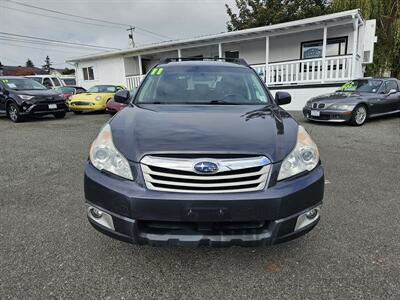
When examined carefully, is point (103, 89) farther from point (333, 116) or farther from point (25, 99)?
point (333, 116)

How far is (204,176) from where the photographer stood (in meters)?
1.83

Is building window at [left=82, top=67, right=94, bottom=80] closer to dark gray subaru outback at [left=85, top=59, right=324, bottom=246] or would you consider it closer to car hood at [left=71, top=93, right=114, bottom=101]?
car hood at [left=71, top=93, right=114, bottom=101]

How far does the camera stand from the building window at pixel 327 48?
13.7 metres

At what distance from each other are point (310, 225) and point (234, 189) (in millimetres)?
652

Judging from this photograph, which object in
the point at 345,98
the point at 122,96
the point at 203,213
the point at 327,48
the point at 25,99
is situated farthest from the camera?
the point at 327,48

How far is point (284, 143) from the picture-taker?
2057 mm

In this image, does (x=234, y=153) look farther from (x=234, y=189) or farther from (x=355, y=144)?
(x=355, y=144)

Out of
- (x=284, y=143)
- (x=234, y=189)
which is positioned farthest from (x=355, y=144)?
(x=234, y=189)

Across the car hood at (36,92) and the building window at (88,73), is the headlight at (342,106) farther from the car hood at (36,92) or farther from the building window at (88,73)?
the building window at (88,73)

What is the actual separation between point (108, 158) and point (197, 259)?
3.43 ft

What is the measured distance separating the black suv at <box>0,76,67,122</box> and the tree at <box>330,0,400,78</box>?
48.1ft

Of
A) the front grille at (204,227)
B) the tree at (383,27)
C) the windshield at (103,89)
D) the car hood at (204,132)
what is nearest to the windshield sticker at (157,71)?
the car hood at (204,132)

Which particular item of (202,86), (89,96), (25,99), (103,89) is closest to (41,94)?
(25,99)

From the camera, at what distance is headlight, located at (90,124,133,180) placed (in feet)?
6.37
